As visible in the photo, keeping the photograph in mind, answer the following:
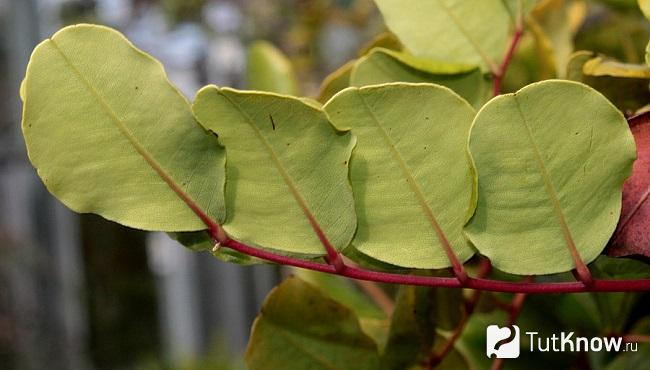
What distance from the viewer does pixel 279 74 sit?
1.61 feet

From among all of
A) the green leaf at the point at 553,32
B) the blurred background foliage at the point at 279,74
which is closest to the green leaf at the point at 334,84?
the blurred background foliage at the point at 279,74

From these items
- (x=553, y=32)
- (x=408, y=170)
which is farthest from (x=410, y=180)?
(x=553, y=32)

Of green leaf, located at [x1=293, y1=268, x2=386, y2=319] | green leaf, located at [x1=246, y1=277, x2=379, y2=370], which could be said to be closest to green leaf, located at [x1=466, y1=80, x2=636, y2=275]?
green leaf, located at [x1=246, y1=277, x2=379, y2=370]

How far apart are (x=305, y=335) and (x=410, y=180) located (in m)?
0.12

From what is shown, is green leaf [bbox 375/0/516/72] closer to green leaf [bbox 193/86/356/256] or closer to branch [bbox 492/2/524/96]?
branch [bbox 492/2/524/96]

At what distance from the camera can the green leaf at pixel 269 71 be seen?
0.49m

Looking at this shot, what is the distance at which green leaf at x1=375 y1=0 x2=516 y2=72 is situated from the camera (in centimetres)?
35

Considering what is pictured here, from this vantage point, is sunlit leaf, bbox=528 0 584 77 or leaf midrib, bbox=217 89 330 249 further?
sunlit leaf, bbox=528 0 584 77

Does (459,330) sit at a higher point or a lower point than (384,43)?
lower

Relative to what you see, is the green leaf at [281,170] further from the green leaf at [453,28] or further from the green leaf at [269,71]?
the green leaf at [269,71]

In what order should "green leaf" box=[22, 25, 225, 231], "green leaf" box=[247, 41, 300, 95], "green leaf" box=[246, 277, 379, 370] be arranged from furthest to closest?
"green leaf" box=[247, 41, 300, 95], "green leaf" box=[246, 277, 379, 370], "green leaf" box=[22, 25, 225, 231]

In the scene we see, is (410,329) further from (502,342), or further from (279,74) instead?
(279,74)

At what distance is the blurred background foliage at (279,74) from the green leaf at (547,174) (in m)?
0.05

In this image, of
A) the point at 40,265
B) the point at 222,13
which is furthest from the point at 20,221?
the point at 222,13
